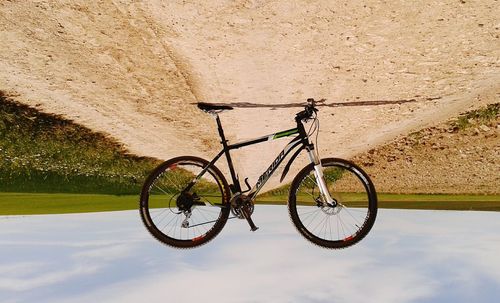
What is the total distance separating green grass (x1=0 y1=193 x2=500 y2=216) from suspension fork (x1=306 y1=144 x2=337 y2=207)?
12.8 feet

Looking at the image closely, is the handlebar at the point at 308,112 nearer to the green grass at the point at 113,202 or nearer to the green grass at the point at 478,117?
the green grass at the point at 113,202

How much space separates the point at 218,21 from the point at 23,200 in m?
4.94

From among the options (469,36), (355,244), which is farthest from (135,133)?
(469,36)

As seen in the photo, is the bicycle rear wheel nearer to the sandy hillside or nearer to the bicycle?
the bicycle

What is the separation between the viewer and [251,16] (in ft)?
24.6

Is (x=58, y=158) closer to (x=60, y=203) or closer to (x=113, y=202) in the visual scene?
(x=60, y=203)

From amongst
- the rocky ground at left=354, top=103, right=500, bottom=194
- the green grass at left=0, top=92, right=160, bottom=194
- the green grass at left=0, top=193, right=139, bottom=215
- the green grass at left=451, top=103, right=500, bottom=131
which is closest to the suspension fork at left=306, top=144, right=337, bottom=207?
the green grass at left=0, top=92, right=160, bottom=194

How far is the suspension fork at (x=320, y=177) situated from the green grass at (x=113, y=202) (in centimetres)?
391

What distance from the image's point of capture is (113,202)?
31.3 feet

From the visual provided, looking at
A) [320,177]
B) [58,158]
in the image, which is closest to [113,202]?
[58,158]

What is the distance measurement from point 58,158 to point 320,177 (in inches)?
233

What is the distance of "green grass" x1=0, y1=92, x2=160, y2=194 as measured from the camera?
9055 mm

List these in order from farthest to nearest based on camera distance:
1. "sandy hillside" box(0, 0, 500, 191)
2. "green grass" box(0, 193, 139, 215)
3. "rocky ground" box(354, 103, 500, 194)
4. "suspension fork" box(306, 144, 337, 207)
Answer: "rocky ground" box(354, 103, 500, 194), "green grass" box(0, 193, 139, 215), "sandy hillside" box(0, 0, 500, 191), "suspension fork" box(306, 144, 337, 207)

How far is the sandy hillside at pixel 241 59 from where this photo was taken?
24.4 ft
